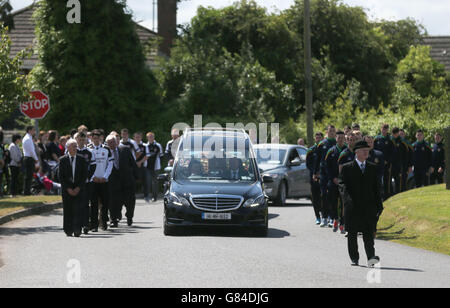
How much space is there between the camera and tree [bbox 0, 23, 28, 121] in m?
21.0

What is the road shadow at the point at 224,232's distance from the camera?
Result: 17.2 metres

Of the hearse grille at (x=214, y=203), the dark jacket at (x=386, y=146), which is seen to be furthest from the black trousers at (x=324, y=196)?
the dark jacket at (x=386, y=146)

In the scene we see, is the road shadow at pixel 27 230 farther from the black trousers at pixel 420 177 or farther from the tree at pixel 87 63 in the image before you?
the tree at pixel 87 63

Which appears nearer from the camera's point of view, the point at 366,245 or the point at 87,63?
the point at 366,245

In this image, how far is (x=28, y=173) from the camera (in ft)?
86.4

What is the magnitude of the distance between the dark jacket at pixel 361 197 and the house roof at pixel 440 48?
5728cm

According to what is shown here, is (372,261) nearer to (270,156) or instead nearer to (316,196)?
(316,196)

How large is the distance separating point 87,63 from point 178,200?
60.4 ft

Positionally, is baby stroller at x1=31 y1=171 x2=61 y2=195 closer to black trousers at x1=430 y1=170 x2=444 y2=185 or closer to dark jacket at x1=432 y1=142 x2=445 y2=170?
dark jacket at x1=432 y1=142 x2=445 y2=170

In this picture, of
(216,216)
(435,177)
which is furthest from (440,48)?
(216,216)

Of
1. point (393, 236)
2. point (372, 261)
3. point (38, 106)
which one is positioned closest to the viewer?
point (372, 261)
